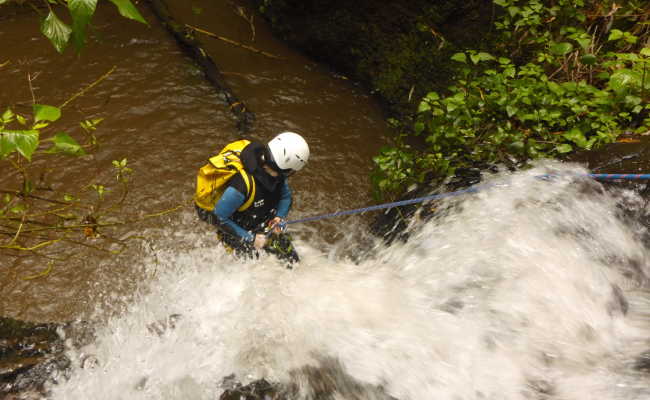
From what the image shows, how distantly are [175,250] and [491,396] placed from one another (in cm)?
362

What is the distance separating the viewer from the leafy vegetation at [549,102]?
4.24 meters

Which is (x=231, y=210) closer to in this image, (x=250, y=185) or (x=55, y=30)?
(x=250, y=185)

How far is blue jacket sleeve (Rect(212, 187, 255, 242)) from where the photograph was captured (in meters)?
3.28

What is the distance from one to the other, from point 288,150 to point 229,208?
0.67m

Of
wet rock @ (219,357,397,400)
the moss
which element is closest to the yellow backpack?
wet rock @ (219,357,397,400)

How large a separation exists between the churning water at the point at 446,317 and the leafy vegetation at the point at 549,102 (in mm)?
445

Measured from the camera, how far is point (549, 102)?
444cm

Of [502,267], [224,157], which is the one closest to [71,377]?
[224,157]

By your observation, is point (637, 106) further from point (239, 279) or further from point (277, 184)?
point (239, 279)

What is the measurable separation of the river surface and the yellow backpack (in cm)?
104

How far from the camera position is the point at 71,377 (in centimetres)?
317

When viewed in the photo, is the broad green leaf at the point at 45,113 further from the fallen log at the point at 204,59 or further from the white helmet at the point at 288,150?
the fallen log at the point at 204,59

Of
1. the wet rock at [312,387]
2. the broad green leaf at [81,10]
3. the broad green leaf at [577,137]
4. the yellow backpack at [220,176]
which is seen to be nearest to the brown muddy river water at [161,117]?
the yellow backpack at [220,176]

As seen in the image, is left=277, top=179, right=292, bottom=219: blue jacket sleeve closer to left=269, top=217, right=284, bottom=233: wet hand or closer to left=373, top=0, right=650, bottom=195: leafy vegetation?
left=269, top=217, right=284, bottom=233: wet hand
